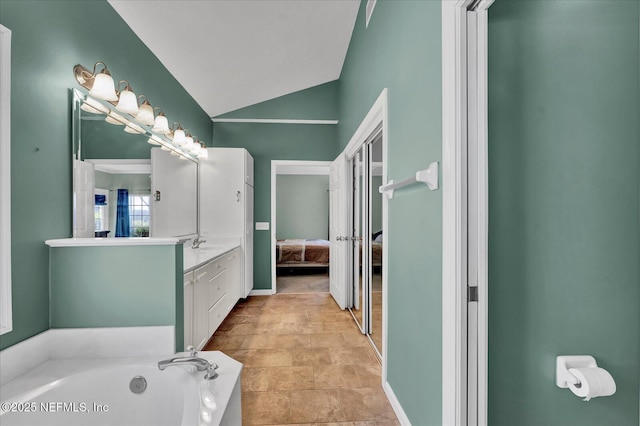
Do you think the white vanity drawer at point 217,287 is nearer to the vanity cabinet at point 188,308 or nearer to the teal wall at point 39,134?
the vanity cabinet at point 188,308

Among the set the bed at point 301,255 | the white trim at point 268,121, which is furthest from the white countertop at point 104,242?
the bed at point 301,255

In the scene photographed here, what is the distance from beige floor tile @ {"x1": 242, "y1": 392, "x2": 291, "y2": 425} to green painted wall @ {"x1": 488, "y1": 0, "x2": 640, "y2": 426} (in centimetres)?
125

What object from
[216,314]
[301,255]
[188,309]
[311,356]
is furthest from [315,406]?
[301,255]

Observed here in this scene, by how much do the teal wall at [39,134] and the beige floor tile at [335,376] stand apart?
64.3 inches

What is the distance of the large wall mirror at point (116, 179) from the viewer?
164 cm

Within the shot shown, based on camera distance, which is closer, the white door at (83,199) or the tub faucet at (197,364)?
the tub faucet at (197,364)

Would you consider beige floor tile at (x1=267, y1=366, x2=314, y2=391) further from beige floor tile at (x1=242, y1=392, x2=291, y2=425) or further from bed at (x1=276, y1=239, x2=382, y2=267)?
bed at (x1=276, y1=239, x2=382, y2=267)

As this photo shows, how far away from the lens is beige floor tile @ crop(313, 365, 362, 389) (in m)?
2.00

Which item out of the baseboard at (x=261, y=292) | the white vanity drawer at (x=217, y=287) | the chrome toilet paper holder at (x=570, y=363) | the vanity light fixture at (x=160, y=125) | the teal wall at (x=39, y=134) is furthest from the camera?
the baseboard at (x=261, y=292)

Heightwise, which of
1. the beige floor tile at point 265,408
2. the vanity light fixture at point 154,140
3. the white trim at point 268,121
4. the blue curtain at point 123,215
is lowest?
the beige floor tile at point 265,408

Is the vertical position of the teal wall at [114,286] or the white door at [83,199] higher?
the white door at [83,199]

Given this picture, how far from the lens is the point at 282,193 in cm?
688

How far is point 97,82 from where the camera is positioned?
5.54ft

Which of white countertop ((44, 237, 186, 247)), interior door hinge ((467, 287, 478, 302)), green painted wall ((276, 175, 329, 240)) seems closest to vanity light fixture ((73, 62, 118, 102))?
white countertop ((44, 237, 186, 247))
